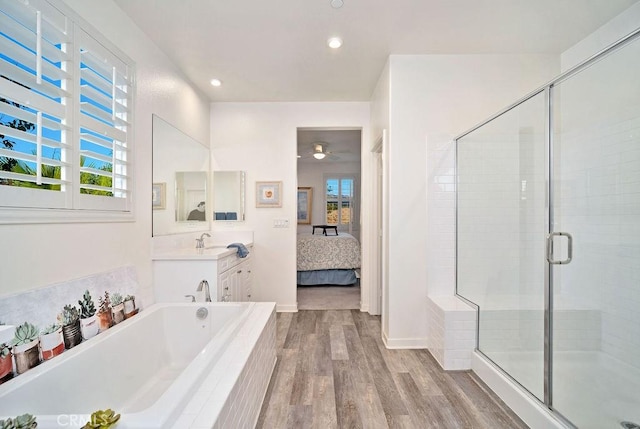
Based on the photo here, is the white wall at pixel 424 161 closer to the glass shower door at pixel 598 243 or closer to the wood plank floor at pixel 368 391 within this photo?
the wood plank floor at pixel 368 391

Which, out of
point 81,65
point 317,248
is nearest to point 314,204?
point 317,248

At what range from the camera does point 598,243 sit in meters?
1.94

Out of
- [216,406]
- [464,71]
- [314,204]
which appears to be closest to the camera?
[216,406]

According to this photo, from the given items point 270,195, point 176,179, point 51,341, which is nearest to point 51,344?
point 51,341

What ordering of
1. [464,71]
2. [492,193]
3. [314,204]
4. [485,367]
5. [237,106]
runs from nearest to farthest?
1. [485,367]
2. [492,193]
3. [464,71]
4. [237,106]
5. [314,204]

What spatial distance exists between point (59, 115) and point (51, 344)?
1.16 m

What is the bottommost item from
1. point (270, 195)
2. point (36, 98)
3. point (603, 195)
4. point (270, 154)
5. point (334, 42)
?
point (603, 195)

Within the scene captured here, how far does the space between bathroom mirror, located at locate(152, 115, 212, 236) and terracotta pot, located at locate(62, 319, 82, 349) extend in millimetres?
969

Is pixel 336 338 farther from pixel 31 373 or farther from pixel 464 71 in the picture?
pixel 464 71

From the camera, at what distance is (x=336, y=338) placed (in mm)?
2986

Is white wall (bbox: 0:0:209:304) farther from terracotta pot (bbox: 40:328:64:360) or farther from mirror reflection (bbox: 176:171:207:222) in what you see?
mirror reflection (bbox: 176:171:207:222)

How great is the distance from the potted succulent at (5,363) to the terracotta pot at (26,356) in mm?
27

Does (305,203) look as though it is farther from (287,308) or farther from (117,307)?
(117,307)

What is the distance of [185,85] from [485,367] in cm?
367
